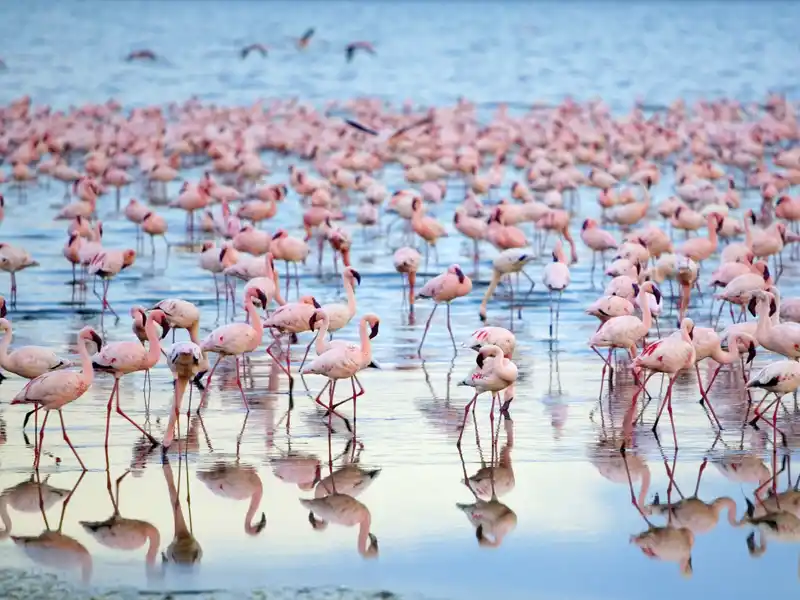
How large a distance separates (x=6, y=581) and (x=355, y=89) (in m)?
45.7

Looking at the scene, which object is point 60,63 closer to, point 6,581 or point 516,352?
point 516,352

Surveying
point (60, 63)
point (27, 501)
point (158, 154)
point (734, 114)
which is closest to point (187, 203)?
point (158, 154)

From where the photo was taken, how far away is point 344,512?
7953mm

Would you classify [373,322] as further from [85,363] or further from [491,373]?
[85,363]

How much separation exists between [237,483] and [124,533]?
96 centimetres

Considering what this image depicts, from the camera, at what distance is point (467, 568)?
7156 millimetres

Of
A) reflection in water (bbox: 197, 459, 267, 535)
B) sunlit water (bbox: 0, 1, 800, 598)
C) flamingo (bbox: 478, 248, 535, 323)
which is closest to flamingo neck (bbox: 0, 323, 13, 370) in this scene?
sunlit water (bbox: 0, 1, 800, 598)

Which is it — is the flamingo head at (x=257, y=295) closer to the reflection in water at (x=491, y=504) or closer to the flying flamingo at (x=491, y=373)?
the flying flamingo at (x=491, y=373)

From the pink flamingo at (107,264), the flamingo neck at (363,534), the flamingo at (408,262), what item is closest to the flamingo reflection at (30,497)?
the flamingo neck at (363,534)

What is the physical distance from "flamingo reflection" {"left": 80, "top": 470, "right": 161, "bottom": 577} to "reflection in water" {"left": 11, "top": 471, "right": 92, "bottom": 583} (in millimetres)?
133

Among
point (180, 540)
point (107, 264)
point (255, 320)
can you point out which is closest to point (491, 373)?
point (255, 320)

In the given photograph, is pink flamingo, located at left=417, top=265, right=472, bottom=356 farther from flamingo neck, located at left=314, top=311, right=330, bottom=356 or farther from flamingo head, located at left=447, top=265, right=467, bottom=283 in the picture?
flamingo neck, located at left=314, top=311, right=330, bottom=356

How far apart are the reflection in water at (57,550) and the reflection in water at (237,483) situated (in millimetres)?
869

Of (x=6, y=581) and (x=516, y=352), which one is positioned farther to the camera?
(x=516, y=352)
